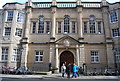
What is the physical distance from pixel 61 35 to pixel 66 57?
399 cm

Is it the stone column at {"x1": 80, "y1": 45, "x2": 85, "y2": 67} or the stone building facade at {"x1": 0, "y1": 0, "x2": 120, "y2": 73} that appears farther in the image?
the stone building facade at {"x1": 0, "y1": 0, "x2": 120, "y2": 73}

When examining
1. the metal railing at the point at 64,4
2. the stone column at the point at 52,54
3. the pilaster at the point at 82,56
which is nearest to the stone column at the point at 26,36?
the metal railing at the point at 64,4

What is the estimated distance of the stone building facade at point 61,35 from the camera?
790 inches

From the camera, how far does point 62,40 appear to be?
20.8 m

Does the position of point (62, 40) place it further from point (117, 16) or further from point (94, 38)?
point (117, 16)

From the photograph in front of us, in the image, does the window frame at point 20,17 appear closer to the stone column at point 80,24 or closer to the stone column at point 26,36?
the stone column at point 26,36

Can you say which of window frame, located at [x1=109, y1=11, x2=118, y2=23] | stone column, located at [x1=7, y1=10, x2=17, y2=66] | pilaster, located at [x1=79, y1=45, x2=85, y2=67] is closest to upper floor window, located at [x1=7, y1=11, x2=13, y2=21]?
stone column, located at [x1=7, y1=10, x2=17, y2=66]

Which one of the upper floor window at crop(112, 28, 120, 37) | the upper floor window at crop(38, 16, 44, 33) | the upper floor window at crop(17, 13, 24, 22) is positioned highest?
the upper floor window at crop(17, 13, 24, 22)

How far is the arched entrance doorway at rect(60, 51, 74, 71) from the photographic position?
819 inches

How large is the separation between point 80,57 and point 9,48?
1207 centimetres

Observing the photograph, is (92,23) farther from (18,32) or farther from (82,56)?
(18,32)

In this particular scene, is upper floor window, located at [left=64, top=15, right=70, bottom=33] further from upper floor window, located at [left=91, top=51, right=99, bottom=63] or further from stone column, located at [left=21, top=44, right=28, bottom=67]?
stone column, located at [left=21, top=44, right=28, bottom=67]

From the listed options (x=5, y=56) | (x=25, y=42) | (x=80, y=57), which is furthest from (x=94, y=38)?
(x=5, y=56)

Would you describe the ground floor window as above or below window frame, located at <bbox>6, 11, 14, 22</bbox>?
below
